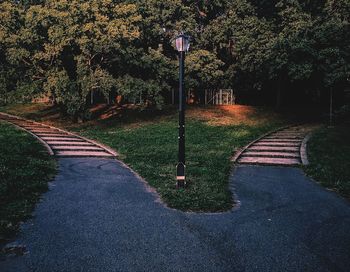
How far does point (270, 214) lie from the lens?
→ 7250mm

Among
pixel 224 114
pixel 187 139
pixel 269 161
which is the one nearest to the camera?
pixel 269 161

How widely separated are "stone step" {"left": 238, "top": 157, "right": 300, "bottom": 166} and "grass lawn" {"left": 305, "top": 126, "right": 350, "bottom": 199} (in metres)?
0.67

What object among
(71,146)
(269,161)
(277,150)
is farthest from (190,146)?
(71,146)

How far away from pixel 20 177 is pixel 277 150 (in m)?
10.4

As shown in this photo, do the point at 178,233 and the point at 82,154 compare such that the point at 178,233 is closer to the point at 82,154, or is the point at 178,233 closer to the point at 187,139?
the point at 82,154

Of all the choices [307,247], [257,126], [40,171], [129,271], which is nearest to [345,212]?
[307,247]

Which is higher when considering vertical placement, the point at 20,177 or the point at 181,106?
the point at 181,106

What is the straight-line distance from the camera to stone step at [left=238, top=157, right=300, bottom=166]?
12.7 meters

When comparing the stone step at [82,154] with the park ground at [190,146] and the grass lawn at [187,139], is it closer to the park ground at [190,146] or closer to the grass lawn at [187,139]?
the park ground at [190,146]

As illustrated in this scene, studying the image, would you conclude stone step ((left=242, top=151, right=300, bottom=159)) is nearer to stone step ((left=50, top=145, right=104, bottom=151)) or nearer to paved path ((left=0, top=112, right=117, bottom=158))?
paved path ((left=0, top=112, right=117, bottom=158))

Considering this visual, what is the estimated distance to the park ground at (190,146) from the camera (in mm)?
8656

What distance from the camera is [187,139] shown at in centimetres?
1759

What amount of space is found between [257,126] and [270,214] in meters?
14.8

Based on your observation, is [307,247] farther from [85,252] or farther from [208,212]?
[85,252]
